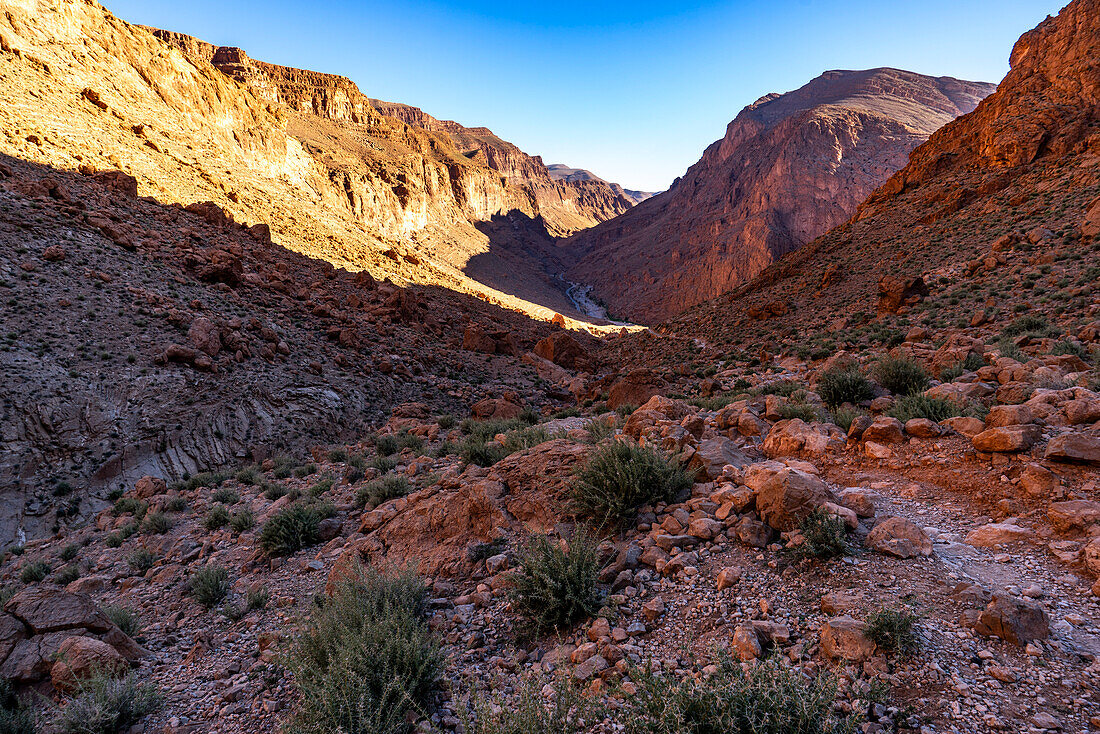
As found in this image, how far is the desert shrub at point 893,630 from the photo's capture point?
2.31 m

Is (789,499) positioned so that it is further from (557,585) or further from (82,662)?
(82,662)

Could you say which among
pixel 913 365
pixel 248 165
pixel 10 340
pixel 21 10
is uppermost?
pixel 21 10

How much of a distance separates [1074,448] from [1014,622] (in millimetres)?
2049

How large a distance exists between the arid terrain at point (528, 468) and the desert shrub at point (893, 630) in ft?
0.06

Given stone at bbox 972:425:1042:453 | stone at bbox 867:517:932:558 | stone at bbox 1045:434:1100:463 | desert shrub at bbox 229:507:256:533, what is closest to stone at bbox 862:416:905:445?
stone at bbox 972:425:1042:453

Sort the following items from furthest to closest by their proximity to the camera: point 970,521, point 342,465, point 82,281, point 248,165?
1. point 248,165
2. point 82,281
3. point 342,465
4. point 970,521

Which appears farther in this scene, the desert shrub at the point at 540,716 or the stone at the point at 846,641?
the stone at the point at 846,641

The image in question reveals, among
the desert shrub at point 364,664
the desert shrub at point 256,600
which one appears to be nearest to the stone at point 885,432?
the desert shrub at point 364,664

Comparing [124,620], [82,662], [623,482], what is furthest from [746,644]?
[124,620]

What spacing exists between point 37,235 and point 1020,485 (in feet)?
73.6

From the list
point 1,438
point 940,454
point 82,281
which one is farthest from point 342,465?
point 82,281

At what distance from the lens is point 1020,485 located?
3.52 meters

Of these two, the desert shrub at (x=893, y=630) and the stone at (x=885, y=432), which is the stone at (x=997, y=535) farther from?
the stone at (x=885, y=432)

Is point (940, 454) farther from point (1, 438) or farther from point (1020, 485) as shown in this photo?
point (1, 438)
